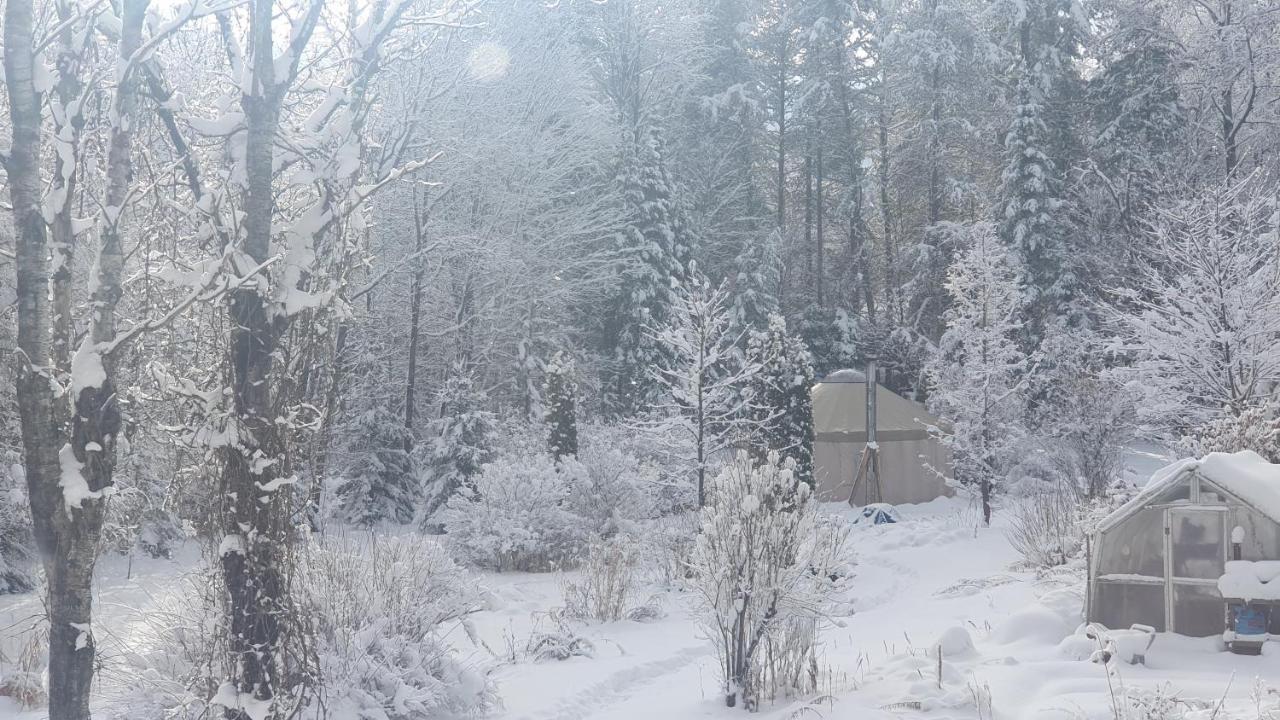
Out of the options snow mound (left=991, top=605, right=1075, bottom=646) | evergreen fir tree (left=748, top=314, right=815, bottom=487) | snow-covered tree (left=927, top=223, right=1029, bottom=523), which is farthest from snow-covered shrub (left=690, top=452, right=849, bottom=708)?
snow-covered tree (left=927, top=223, right=1029, bottom=523)

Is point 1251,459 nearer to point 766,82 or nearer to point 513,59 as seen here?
point 513,59

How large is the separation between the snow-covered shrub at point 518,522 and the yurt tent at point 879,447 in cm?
903

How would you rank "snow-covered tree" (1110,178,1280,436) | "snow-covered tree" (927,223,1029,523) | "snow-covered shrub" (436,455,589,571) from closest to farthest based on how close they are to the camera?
"snow-covered shrub" (436,455,589,571), "snow-covered tree" (1110,178,1280,436), "snow-covered tree" (927,223,1029,523)

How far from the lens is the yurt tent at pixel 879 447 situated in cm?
2383

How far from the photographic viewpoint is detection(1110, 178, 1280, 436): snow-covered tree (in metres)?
16.0

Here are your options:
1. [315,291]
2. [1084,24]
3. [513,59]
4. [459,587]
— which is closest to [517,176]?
[513,59]

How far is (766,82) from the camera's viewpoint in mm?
33500

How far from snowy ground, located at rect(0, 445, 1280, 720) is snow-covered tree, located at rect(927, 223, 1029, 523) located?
689cm

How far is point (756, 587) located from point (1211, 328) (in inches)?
463

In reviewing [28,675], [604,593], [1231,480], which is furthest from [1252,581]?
[28,675]

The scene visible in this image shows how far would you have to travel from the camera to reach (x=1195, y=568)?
30.0ft

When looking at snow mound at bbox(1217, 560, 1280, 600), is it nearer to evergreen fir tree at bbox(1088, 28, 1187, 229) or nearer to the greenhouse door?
the greenhouse door

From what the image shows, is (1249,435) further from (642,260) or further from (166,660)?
(642,260)

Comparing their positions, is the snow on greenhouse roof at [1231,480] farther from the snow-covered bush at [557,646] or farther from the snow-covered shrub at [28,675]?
the snow-covered shrub at [28,675]
